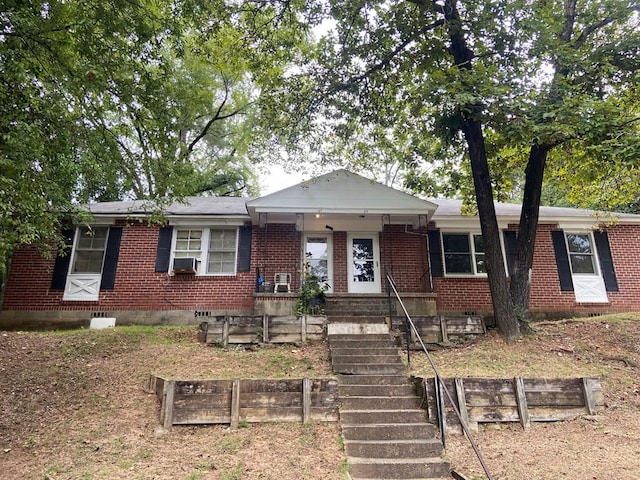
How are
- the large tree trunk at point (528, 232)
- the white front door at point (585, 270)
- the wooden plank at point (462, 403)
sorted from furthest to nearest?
1. the white front door at point (585, 270)
2. the large tree trunk at point (528, 232)
3. the wooden plank at point (462, 403)

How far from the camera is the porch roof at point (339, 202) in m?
10.6

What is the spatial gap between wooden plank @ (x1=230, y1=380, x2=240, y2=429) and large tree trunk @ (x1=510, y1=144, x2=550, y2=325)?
6465mm

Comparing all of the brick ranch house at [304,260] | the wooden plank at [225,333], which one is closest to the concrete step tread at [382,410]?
the wooden plank at [225,333]

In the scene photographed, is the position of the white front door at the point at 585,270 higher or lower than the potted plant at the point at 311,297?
higher

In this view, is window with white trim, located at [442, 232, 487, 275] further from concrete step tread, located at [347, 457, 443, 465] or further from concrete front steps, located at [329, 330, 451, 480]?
concrete step tread, located at [347, 457, 443, 465]

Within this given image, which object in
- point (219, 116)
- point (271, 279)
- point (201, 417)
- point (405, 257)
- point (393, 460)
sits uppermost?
point (219, 116)

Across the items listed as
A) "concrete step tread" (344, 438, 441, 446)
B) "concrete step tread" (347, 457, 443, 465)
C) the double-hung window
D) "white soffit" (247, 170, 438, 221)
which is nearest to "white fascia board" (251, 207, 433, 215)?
"white soffit" (247, 170, 438, 221)

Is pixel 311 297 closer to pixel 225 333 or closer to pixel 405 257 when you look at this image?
pixel 225 333

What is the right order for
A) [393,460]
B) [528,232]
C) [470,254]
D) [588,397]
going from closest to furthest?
[393,460] → [588,397] → [528,232] → [470,254]

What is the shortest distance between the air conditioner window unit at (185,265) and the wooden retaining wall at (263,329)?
286cm

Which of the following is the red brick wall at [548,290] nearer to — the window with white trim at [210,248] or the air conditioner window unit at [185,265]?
the window with white trim at [210,248]

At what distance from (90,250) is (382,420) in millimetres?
10164

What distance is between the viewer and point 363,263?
11.9m

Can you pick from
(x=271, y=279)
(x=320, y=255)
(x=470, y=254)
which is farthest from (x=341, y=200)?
(x=470, y=254)
